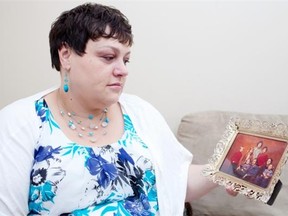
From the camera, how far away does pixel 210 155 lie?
4.67ft

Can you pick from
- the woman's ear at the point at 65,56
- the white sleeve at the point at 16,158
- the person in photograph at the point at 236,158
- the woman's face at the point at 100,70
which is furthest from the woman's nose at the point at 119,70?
the person in photograph at the point at 236,158

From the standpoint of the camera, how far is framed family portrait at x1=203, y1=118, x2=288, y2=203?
930mm

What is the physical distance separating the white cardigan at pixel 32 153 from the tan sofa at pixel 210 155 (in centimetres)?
Answer: 19

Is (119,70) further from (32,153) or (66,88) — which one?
(32,153)

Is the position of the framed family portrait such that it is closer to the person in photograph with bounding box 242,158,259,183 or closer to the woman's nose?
the person in photograph with bounding box 242,158,259,183

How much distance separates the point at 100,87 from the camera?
A: 1035mm

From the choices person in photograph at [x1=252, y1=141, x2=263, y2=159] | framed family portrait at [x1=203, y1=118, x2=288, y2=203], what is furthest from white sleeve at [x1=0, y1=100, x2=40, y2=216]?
person in photograph at [x1=252, y1=141, x2=263, y2=159]

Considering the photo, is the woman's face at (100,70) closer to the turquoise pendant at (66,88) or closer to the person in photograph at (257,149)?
the turquoise pendant at (66,88)

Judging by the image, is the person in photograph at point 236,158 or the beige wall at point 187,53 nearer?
the person in photograph at point 236,158

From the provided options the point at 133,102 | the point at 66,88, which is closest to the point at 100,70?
the point at 66,88

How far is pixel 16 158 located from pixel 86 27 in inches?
17.1

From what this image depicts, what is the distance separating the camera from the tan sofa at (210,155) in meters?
1.36

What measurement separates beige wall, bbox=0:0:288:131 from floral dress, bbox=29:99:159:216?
1.80 ft

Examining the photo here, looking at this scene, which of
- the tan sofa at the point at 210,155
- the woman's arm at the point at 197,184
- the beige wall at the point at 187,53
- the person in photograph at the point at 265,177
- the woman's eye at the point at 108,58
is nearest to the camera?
the person in photograph at the point at 265,177
